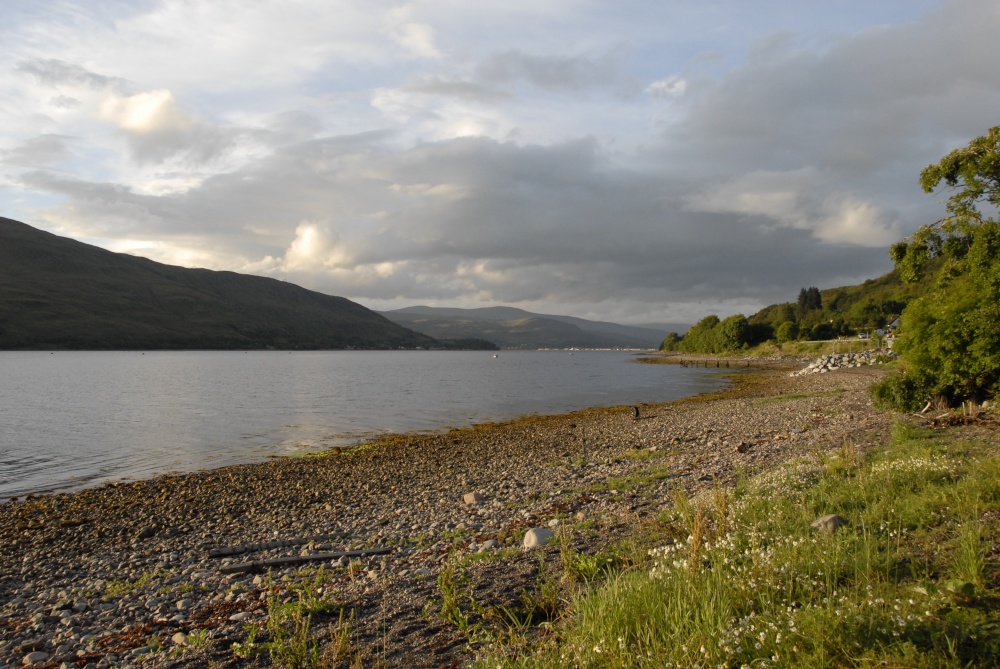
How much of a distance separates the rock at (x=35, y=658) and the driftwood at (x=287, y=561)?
362 cm

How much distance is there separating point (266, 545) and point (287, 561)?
2.09 m

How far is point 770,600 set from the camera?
5887 millimetres

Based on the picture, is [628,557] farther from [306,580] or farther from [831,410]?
[831,410]

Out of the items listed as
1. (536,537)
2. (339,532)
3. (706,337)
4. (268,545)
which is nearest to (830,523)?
(536,537)

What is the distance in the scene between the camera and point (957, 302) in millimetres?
20094

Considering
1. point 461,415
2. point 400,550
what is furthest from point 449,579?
point 461,415

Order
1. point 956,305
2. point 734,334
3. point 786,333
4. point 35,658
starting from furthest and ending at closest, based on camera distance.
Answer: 1. point 734,334
2. point 786,333
3. point 956,305
4. point 35,658

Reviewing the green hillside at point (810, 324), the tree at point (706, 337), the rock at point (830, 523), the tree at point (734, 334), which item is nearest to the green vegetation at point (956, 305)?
the rock at point (830, 523)

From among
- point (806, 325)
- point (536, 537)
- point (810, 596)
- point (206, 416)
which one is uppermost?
point (806, 325)

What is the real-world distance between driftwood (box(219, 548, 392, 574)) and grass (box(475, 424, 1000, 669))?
5.62 m

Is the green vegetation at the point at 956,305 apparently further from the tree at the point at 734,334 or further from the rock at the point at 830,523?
the tree at the point at 734,334

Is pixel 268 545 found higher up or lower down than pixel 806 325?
lower down

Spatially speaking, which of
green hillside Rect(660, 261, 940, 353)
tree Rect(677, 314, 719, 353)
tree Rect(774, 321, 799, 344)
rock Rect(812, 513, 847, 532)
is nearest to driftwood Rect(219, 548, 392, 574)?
rock Rect(812, 513, 847, 532)

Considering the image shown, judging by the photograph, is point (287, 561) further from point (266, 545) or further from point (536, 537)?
point (536, 537)
